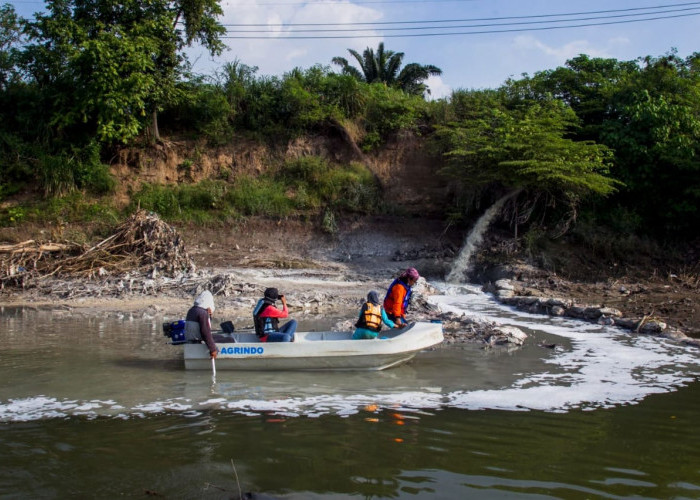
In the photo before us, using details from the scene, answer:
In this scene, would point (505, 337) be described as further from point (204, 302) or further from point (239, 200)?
point (239, 200)

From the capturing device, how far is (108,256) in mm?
17312

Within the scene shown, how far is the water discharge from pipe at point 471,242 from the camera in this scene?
19.8 m

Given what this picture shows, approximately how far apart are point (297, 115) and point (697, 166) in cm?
1609

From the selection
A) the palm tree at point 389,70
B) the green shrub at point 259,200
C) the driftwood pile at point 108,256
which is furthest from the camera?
the palm tree at point 389,70

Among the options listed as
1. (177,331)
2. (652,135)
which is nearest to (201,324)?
(177,331)

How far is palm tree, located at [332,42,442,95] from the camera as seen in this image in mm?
37594

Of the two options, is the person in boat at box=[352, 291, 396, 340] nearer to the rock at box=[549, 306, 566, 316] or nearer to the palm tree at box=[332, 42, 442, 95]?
the rock at box=[549, 306, 566, 316]

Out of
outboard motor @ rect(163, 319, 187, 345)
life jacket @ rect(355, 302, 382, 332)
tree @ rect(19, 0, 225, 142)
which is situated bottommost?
outboard motor @ rect(163, 319, 187, 345)

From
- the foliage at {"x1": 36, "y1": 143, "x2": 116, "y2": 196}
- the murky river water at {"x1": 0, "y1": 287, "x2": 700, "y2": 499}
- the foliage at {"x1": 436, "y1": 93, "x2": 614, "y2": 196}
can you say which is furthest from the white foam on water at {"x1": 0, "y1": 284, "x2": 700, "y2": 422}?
the foliage at {"x1": 36, "y1": 143, "x2": 116, "y2": 196}

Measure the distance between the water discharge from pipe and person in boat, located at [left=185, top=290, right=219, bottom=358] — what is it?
39.0ft

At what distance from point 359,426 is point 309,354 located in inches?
98.3

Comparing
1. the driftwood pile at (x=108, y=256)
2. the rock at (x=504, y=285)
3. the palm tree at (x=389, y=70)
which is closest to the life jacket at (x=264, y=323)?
the driftwood pile at (x=108, y=256)

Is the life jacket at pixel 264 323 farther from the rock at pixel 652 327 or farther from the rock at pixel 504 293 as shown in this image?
the rock at pixel 504 293

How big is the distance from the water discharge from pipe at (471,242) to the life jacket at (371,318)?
10.6 meters
